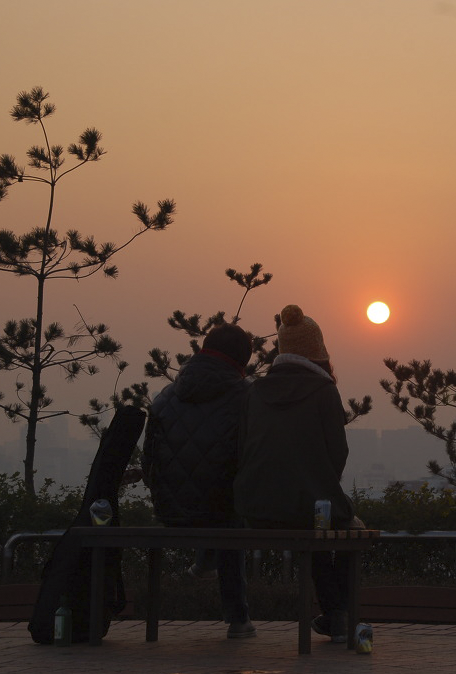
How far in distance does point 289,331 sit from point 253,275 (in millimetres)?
22913

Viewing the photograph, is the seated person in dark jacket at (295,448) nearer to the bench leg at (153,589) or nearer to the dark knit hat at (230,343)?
the dark knit hat at (230,343)

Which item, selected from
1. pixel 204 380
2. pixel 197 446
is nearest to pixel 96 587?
pixel 197 446

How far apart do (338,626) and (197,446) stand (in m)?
1.44

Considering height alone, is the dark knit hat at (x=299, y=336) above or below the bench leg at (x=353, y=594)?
above

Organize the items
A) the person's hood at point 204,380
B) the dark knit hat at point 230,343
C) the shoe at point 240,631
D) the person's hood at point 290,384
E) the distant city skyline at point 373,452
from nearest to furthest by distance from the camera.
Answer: the person's hood at point 290,384, the person's hood at point 204,380, the dark knit hat at point 230,343, the shoe at point 240,631, the distant city skyline at point 373,452

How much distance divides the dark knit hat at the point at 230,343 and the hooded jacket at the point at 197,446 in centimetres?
7

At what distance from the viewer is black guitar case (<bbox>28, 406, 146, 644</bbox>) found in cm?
833

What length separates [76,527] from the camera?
8070 millimetres

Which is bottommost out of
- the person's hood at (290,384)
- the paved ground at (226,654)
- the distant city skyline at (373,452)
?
the paved ground at (226,654)

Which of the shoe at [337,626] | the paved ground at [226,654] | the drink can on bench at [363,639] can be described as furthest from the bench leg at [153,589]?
the drink can on bench at [363,639]

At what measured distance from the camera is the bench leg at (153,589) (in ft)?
27.6

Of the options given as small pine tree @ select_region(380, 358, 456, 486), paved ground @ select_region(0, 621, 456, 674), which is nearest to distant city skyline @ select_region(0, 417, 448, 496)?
small pine tree @ select_region(380, 358, 456, 486)

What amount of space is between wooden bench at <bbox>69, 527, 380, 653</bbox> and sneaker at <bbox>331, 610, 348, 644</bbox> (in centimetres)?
23

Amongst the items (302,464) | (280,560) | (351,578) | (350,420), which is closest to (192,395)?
(302,464)
